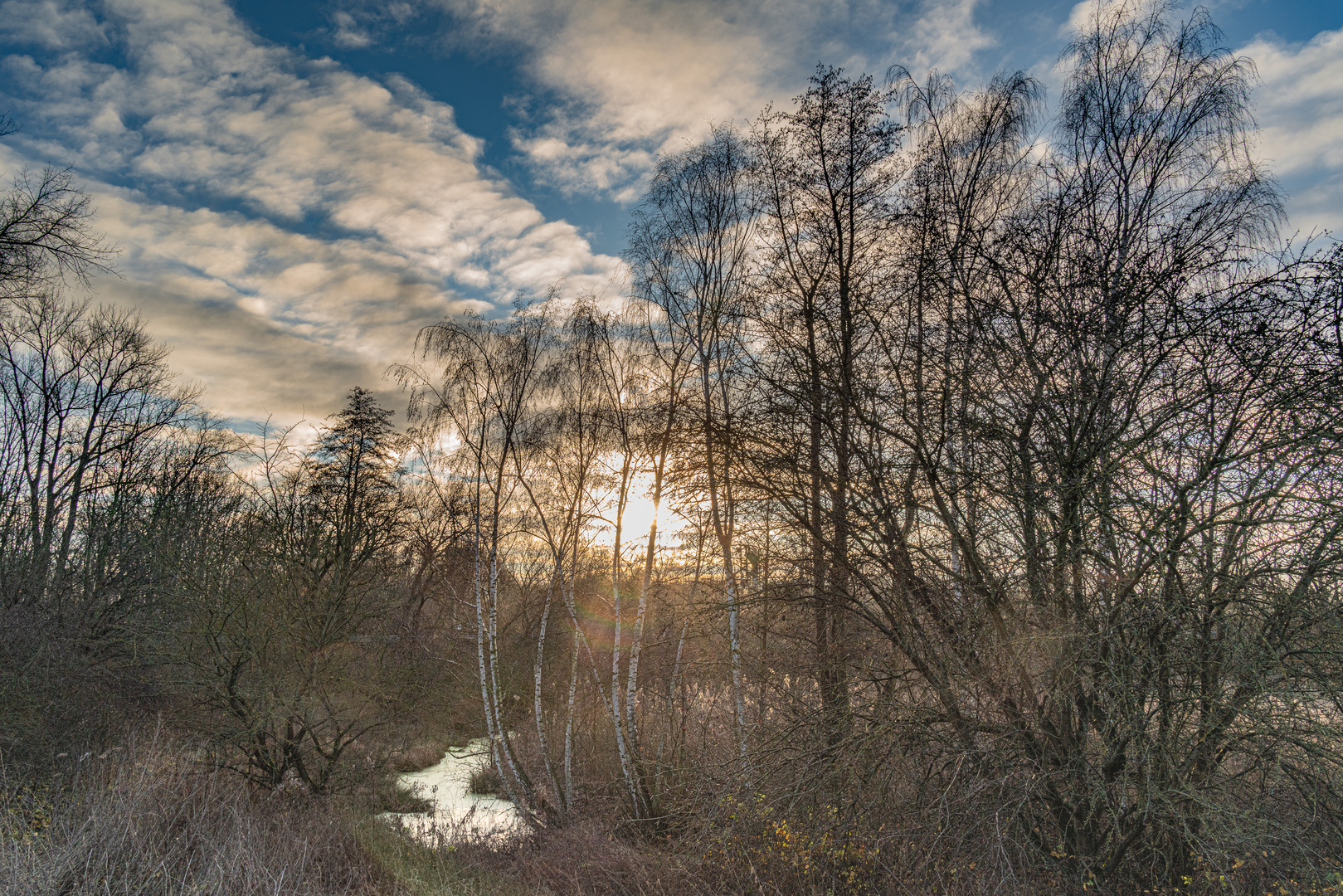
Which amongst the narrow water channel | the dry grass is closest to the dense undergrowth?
the dry grass

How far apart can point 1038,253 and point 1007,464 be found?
7.93 feet

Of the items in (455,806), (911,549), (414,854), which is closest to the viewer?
(911,549)

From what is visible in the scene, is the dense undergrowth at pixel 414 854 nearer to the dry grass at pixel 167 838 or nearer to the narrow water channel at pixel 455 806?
the dry grass at pixel 167 838

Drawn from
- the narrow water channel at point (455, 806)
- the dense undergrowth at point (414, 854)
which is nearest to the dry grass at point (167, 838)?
the dense undergrowth at point (414, 854)

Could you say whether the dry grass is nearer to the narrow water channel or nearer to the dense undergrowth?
the dense undergrowth

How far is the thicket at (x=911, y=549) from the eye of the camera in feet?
17.3

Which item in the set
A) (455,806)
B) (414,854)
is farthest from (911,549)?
(455,806)

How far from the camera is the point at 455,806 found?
14.4 meters

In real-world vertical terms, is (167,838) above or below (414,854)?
above

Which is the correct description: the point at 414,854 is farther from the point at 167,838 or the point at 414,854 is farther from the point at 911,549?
the point at 911,549

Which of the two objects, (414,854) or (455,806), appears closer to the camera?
(414,854)

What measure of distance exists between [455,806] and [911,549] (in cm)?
1238

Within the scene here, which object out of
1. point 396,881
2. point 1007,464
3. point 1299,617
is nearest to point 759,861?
point 396,881

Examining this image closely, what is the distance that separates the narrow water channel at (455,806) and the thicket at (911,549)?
115 cm
